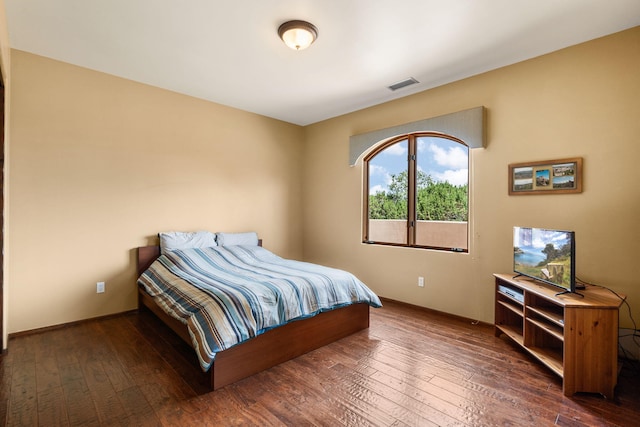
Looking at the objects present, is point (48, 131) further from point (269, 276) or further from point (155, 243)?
point (269, 276)

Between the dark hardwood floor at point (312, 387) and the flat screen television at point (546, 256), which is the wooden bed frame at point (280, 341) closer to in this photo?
the dark hardwood floor at point (312, 387)

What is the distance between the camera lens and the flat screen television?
2258 millimetres

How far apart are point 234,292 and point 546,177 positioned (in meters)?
2.97

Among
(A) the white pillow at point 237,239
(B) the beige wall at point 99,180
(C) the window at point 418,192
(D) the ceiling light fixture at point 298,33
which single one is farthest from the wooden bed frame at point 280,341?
(D) the ceiling light fixture at point 298,33

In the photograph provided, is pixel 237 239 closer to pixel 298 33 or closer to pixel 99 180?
pixel 99 180

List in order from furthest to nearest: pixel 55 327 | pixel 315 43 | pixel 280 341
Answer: pixel 55 327 < pixel 315 43 < pixel 280 341

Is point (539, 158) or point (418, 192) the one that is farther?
point (418, 192)

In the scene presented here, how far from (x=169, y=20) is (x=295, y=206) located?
129 inches

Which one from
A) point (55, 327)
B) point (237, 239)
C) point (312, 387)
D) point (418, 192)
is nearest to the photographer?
point (312, 387)

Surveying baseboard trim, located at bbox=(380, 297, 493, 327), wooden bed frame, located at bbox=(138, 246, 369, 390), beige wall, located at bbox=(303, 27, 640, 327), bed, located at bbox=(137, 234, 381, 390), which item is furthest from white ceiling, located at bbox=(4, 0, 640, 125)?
baseboard trim, located at bbox=(380, 297, 493, 327)

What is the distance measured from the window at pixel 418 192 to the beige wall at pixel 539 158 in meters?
0.16

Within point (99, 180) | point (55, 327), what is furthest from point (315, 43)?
point (55, 327)

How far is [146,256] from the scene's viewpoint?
3.63m

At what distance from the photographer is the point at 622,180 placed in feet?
8.23
